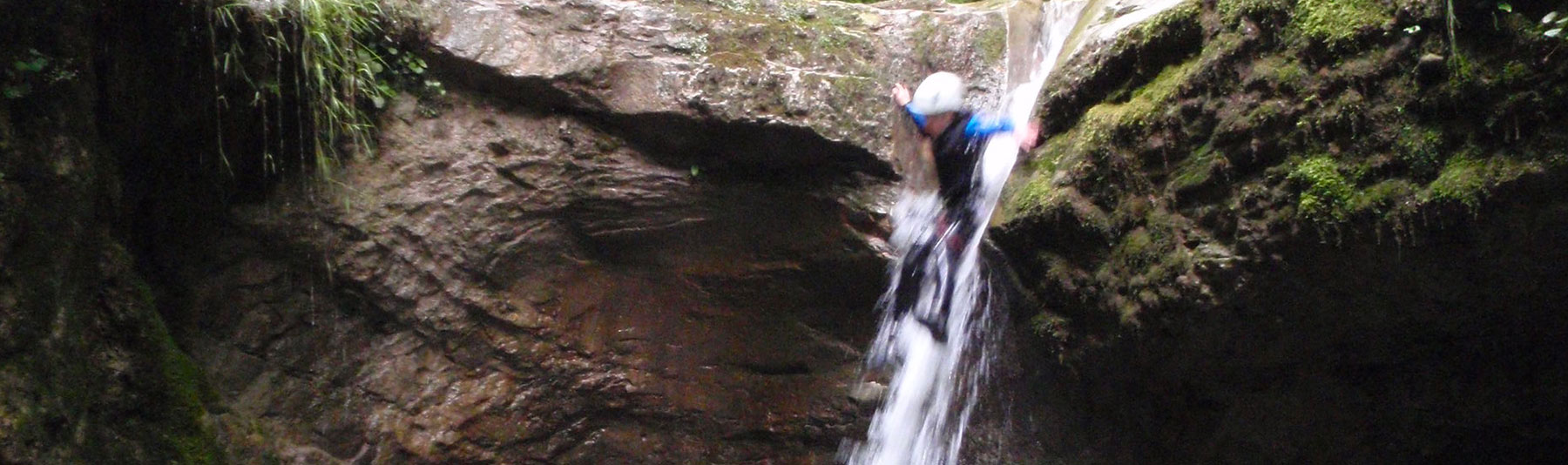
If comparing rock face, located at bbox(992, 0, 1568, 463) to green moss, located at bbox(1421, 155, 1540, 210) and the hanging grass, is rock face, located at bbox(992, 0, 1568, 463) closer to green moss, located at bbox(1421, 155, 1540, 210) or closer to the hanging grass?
green moss, located at bbox(1421, 155, 1540, 210)

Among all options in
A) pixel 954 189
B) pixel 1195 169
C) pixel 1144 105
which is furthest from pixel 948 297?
pixel 1195 169

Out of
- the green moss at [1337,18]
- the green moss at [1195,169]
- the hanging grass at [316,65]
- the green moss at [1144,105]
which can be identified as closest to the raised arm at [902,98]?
the green moss at [1144,105]

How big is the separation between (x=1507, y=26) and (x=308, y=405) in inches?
183

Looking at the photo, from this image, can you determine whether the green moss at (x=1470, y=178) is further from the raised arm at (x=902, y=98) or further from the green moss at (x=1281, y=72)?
the raised arm at (x=902, y=98)

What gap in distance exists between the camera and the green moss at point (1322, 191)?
8.74 ft

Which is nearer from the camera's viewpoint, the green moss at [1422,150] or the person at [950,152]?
the green moss at [1422,150]

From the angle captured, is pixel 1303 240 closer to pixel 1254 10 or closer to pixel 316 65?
pixel 1254 10

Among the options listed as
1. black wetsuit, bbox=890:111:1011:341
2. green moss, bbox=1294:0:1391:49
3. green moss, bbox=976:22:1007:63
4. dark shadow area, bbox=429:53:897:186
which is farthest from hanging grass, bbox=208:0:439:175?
green moss, bbox=1294:0:1391:49

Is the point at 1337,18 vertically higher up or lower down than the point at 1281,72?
higher up

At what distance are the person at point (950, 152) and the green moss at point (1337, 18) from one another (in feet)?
5.19

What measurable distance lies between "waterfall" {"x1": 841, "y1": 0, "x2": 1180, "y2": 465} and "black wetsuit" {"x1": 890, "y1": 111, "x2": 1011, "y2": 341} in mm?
12

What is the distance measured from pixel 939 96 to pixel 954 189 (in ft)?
1.51

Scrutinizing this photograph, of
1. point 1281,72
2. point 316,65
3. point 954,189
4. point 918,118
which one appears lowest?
point 954,189

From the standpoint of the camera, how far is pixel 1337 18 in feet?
9.04
